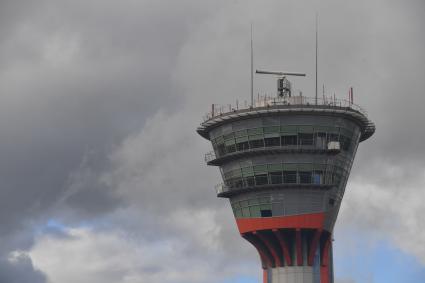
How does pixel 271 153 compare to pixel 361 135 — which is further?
pixel 361 135

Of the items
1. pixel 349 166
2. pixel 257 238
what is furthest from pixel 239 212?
pixel 349 166

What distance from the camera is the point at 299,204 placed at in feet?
Result: 562

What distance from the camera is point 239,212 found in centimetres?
17662

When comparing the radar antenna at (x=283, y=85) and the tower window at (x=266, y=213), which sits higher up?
the radar antenna at (x=283, y=85)

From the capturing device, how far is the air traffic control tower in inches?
6727

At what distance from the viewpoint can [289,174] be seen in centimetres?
17088

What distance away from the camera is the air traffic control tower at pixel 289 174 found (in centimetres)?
17088

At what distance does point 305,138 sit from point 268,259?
18.4 m

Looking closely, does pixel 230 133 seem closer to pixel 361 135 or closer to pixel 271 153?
pixel 271 153

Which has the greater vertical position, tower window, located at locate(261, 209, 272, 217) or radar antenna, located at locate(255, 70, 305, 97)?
radar antenna, located at locate(255, 70, 305, 97)

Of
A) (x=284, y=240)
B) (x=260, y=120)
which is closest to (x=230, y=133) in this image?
(x=260, y=120)

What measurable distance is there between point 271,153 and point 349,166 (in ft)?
44.3

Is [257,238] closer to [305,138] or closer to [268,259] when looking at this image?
[268,259]

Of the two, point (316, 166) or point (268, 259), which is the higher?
point (316, 166)
